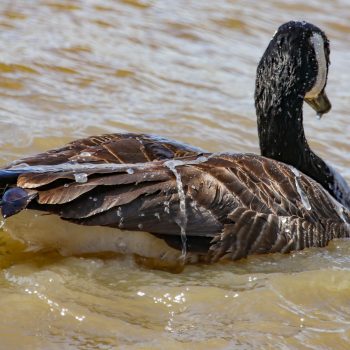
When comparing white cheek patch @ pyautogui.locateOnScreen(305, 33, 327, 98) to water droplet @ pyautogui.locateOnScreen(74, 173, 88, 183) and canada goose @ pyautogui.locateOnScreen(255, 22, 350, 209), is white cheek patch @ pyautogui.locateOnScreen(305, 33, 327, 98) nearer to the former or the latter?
canada goose @ pyautogui.locateOnScreen(255, 22, 350, 209)

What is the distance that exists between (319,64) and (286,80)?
356 mm

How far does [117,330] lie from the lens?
5.32 m

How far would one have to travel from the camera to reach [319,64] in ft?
24.9

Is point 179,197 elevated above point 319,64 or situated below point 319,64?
below

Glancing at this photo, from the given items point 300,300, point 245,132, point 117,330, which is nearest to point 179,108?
point 245,132

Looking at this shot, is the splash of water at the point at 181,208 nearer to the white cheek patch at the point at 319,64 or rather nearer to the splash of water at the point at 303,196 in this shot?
the splash of water at the point at 303,196

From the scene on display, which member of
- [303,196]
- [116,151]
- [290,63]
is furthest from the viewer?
[290,63]

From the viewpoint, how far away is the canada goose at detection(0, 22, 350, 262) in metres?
5.86

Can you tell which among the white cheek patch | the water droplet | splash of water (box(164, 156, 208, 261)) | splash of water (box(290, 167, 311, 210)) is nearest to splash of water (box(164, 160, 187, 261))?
splash of water (box(164, 156, 208, 261))

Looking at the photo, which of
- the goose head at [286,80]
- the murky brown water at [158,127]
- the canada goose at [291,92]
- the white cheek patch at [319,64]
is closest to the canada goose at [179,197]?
the murky brown water at [158,127]

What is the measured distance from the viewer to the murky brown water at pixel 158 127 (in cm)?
543

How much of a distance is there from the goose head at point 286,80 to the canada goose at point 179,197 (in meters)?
Answer: 0.65

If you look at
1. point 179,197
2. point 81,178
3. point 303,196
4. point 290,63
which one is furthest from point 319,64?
point 81,178

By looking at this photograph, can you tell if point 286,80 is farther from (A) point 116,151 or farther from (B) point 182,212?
(B) point 182,212
